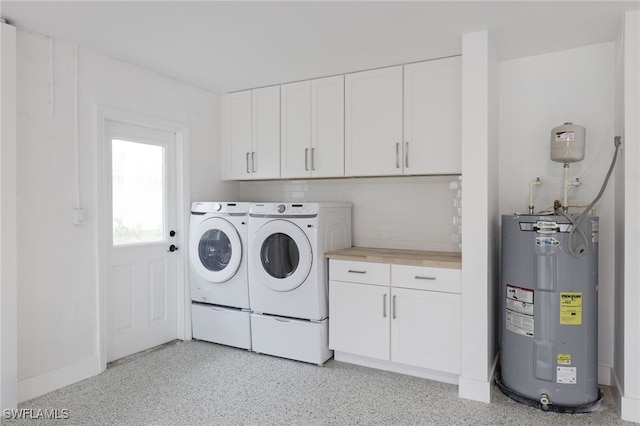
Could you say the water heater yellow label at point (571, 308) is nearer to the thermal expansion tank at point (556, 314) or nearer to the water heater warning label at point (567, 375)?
the thermal expansion tank at point (556, 314)

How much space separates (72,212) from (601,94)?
150 inches

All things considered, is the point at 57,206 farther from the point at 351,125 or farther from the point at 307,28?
the point at 351,125

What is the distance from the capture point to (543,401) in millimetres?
2492

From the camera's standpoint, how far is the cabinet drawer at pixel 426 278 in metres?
2.78

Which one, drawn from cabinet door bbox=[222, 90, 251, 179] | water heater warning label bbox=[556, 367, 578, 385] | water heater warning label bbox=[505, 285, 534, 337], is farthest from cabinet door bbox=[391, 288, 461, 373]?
cabinet door bbox=[222, 90, 251, 179]

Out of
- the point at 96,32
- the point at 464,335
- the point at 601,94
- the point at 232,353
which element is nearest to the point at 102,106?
the point at 96,32

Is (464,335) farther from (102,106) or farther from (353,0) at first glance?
(102,106)

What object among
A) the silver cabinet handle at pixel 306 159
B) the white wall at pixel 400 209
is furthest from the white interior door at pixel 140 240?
the white wall at pixel 400 209

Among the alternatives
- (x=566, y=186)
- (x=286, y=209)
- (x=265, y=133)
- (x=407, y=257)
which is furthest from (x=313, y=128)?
(x=566, y=186)

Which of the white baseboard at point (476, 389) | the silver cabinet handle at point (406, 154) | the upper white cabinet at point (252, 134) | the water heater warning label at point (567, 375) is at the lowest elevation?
the white baseboard at point (476, 389)

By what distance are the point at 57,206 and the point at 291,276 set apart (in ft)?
5.65

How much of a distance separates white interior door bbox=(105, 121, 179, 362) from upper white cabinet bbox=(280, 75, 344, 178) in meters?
1.06

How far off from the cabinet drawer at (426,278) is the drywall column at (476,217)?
9 cm

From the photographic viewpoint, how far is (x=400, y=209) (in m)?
3.61
